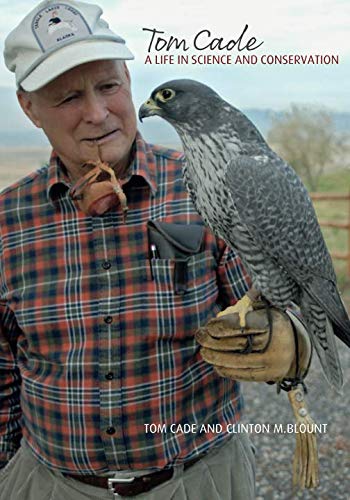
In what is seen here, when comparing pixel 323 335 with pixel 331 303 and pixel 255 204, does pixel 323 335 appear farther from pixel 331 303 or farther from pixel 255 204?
pixel 255 204

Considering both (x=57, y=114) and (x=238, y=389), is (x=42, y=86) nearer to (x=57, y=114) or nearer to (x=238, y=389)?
(x=57, y=114)

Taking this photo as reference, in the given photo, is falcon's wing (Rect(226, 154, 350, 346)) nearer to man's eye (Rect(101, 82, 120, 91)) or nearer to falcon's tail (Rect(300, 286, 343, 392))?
falcon's tail (Rect(300, 286, 343, 392))

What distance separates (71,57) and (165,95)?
0.20 m

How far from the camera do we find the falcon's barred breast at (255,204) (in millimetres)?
958

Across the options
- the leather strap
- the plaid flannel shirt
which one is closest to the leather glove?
the plaid flannel shirt

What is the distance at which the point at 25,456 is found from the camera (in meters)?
1.30

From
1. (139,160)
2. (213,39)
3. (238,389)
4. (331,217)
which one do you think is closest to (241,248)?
(139,160)

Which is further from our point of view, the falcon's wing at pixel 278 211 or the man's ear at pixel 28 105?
the man's ear at pixel 28 105

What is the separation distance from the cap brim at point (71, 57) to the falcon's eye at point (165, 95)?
0.14 metres

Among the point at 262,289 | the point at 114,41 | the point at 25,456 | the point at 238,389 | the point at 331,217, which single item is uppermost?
the point at 114,41

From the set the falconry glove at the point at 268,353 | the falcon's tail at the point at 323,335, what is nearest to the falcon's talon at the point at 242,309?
the falconry glove at the point at 268,353

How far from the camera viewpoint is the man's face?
1055 mm

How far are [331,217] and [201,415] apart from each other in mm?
1349

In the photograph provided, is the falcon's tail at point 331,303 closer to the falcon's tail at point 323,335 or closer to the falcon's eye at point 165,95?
the falcon's tail at point 323,335
